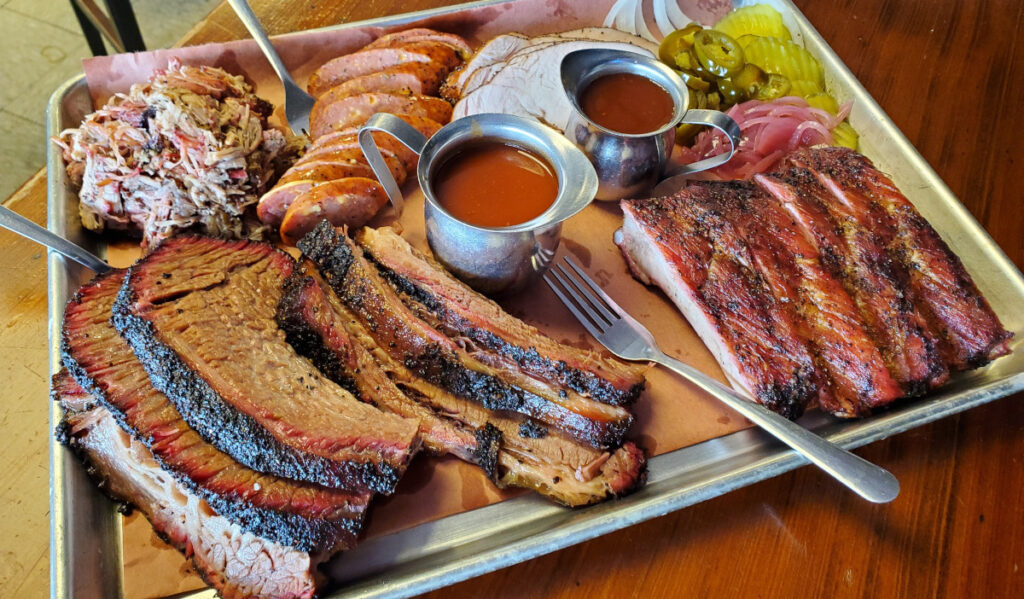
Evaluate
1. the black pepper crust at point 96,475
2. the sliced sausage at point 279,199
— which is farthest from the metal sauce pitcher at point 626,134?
the black pepper crust at point 96,475

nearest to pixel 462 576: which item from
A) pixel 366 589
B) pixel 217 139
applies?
pixel 366 589

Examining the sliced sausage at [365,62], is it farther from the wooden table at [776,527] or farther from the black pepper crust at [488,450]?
the black pepper crust at [488,450]

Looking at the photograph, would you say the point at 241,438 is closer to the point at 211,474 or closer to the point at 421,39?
the point at 211,474

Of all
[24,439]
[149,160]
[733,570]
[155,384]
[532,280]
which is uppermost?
[149,160]

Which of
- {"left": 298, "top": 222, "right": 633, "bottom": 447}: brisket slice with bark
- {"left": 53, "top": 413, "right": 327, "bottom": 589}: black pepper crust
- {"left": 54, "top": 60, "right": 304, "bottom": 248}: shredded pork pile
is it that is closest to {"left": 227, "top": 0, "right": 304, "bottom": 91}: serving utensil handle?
{"left": 54, "top": 60, "right": 304, "bottom": 248}: shredded pork pile

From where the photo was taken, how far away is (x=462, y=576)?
6.73 feet

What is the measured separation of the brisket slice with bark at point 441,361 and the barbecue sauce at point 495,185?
0.43 metres

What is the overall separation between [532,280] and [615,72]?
3.56ft

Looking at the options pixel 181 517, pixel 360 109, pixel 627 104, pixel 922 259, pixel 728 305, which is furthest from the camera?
pixel 360 109

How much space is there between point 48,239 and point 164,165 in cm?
54

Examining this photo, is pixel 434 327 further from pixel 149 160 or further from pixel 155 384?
pixel 149 160

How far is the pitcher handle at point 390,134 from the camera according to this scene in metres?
2.57

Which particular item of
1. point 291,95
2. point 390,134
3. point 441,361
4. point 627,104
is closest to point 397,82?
point 291,95

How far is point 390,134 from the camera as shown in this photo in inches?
109
